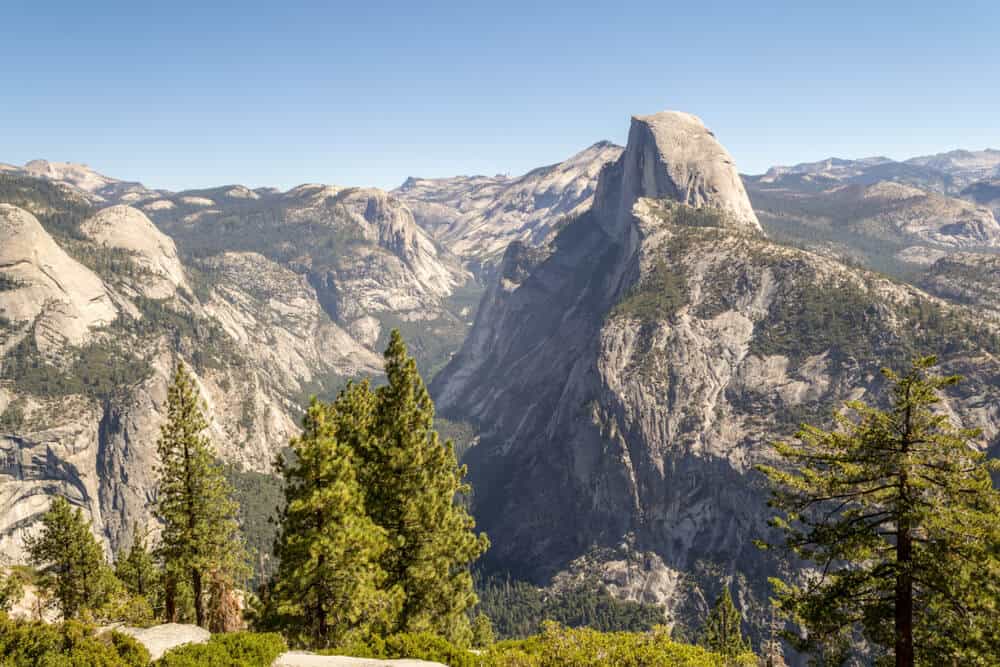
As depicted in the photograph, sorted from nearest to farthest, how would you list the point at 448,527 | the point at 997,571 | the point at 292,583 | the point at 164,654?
the point at 997,571
the point at 164,654
the point at 292,583
the point at 448,527

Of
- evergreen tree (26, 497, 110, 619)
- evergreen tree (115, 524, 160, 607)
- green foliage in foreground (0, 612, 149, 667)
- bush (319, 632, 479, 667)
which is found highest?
green foliage in foreground (0, 612, 149, 667)

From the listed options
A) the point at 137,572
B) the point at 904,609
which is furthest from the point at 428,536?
the point at 137,572

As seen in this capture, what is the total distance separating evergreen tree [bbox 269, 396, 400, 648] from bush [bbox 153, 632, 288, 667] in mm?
4092

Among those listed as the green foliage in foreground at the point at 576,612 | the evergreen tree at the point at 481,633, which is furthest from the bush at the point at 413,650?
the green foliage in foreground at the point at 576,612

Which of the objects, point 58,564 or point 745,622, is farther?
point 745,622

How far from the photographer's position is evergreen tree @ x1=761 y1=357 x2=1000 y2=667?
60.5 ft

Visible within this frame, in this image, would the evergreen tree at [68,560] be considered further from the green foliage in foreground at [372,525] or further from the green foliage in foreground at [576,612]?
the green foliage in foreground at [576,612]

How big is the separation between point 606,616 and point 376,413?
172 m

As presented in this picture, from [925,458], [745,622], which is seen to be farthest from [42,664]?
[745,622]

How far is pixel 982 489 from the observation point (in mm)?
18875

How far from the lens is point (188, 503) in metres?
37.3

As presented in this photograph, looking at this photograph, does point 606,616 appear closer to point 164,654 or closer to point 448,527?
point 448,527

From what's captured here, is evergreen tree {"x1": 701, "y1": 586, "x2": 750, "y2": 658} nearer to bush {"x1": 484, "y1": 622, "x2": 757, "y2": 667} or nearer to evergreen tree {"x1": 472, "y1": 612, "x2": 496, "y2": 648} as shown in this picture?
evergreen tree {"x1": 472, "y1": 612, "x2": 496, "y2": 648}

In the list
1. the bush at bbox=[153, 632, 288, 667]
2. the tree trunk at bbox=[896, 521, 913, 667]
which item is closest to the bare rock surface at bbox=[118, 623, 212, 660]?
the bush at bbox=[153, 632, 288, 667]
